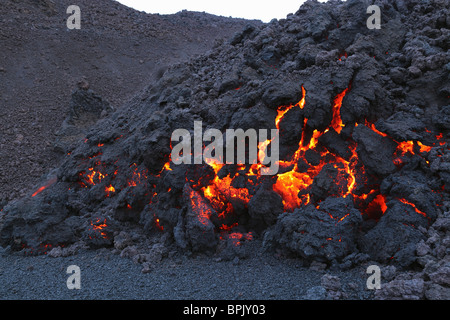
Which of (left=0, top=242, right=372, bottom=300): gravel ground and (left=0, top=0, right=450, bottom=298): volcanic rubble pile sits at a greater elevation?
(left=0, top=0, right=450, bottom=298): volcanic rubble pile

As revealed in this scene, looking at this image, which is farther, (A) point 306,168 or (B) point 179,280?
(A) point 306,168

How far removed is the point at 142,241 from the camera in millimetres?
7816

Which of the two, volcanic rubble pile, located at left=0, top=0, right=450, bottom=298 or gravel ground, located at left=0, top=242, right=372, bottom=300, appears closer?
gravel ground, located at left=0, top=242, right=372, bottom=300

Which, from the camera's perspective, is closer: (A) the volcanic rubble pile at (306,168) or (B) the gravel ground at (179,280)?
(B) the gravel ground at (179,280)

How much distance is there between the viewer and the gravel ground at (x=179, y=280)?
5559 mm

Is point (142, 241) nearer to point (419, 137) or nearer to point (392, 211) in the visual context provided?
point (392, 211)

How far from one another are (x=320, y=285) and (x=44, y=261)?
6.05 meters

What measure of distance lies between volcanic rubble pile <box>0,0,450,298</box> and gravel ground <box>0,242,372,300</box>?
30 cm

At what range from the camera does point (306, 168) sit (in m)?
7.49

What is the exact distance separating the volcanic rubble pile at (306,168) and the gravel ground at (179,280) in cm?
30

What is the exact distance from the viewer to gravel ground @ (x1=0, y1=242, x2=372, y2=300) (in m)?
5.56

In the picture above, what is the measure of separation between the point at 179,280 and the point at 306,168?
11.6ft

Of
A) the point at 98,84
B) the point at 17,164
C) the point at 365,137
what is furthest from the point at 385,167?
the point at 98,84

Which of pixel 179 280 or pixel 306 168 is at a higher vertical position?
pixel 306 168
